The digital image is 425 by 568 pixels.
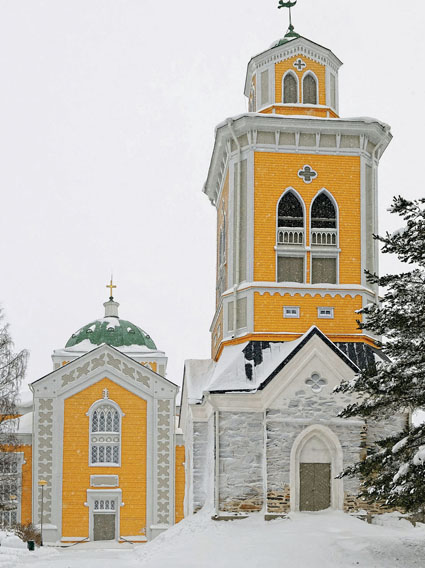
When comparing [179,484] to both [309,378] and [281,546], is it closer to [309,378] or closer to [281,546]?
[309,378]

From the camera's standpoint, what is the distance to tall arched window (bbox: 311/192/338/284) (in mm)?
27359

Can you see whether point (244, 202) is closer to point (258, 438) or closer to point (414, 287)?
point (258, 438)

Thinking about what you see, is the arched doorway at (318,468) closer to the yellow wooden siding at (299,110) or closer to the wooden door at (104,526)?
the yellow wooden siding at (299,110)

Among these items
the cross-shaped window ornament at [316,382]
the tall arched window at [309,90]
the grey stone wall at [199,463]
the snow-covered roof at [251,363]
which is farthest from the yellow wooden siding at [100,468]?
the cross-shaped window ornament at [316,382]

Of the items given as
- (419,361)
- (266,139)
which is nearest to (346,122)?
(266,139)

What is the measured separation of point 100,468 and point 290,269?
17.6 m

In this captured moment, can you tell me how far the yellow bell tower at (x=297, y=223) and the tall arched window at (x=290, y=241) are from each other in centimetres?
A: 3

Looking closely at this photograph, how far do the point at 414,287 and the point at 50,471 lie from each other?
88.7ft

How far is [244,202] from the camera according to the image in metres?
27.6

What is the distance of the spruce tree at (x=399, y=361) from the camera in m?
17.1

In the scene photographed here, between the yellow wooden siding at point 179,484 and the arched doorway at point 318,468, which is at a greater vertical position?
the arched doorway at point 318,468

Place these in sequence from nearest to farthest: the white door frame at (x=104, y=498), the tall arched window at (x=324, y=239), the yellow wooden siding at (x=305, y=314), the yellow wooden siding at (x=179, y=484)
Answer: the yellow wooden siding at (x=305, y=314) < the tall arched window at (x=324, y=239) < the white door frame at (x=104, y=498) < the yellow wooden siding at (x=179, y=484)

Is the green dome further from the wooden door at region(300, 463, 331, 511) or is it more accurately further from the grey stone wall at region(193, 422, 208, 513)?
the wooden door at region(300, 463, 331, 511)

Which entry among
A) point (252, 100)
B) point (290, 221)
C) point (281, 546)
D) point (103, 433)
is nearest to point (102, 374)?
point (103, 433)
